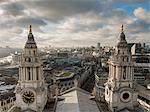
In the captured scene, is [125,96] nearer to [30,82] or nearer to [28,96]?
[30,82]

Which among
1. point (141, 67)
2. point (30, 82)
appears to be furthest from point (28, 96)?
point (141, 67)

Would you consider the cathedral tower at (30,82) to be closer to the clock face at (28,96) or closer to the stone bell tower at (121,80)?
the clock face at (28,96)

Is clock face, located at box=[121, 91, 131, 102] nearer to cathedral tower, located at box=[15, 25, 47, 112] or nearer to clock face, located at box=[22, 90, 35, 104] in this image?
cathedral tower, located at box=[15, 25, 47, 112]

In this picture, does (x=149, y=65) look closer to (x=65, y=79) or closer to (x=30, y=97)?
(x=65, y=79)

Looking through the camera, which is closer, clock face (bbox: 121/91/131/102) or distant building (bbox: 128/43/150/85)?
clock face (bbox: 121/91/131/102)

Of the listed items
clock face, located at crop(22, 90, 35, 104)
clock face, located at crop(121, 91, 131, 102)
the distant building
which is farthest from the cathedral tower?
the distant building

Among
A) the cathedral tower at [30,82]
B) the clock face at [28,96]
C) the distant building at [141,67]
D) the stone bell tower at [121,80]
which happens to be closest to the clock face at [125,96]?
the stone bell tower at [121,80]
